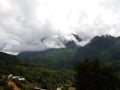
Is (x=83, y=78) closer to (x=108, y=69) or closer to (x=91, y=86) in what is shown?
(x=91, y=86)

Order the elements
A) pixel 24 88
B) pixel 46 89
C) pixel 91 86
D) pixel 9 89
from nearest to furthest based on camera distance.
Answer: pixel 91 86, pixel 9 89, pixel 24 88, pixel 46 89

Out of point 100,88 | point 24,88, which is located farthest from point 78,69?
point 24,88

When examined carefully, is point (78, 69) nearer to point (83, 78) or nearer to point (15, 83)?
point (83, 78)

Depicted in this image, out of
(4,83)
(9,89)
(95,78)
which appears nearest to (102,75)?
(95,78)

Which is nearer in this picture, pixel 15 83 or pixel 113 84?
pixel 113 84

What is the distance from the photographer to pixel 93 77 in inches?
3083

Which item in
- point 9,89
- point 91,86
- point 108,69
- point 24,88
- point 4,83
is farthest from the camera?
point 24,88

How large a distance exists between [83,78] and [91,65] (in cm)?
464

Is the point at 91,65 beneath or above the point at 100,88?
above

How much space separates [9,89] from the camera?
113438mm

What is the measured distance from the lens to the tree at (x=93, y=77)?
78.2 m

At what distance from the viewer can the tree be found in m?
78.2

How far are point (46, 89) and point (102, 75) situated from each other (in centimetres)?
9188

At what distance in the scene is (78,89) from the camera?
266 feet
